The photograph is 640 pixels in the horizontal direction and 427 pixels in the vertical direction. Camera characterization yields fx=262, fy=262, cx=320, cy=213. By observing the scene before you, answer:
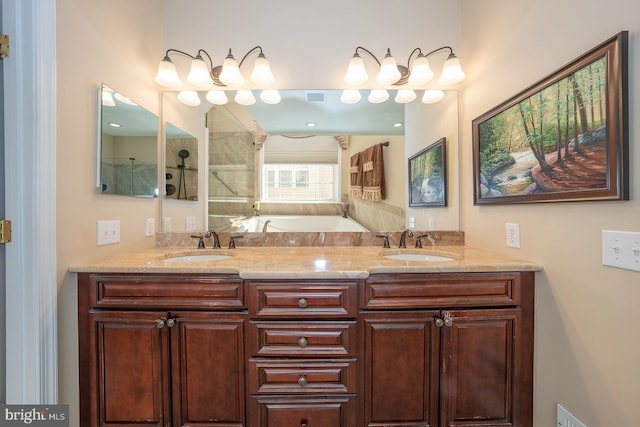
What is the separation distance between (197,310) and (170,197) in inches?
39.5

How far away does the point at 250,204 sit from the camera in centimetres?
192

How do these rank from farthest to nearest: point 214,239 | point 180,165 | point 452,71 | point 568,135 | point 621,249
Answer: point 180,165 → point 214,239 → point 452,71 → point 568,135 → point 621,249

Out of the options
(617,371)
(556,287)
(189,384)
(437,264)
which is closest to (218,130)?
(189,384)

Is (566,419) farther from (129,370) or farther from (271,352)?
(129,370)

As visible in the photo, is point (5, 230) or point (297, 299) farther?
point (297, 299)

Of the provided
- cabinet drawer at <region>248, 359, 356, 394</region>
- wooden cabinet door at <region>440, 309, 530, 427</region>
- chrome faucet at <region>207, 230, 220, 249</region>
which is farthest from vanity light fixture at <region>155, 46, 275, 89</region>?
wooden cabinet door at <region>440, 309, 530, 427</region>

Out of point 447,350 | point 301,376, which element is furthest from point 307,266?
point 447,350

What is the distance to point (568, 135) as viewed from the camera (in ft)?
3.34

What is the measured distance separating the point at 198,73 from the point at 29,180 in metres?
1.08

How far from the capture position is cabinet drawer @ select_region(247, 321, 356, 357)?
3.77 ft

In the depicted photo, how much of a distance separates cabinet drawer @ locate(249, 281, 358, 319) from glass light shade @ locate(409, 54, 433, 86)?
144 cm

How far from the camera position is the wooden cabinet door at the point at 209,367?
115 cm

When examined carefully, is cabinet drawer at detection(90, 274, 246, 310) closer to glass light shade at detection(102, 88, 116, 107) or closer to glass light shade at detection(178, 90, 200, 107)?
glass light shade at detection(102, 88, 116, 107)

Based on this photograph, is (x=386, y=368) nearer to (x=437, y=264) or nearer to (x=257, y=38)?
(x=437, y=264)
